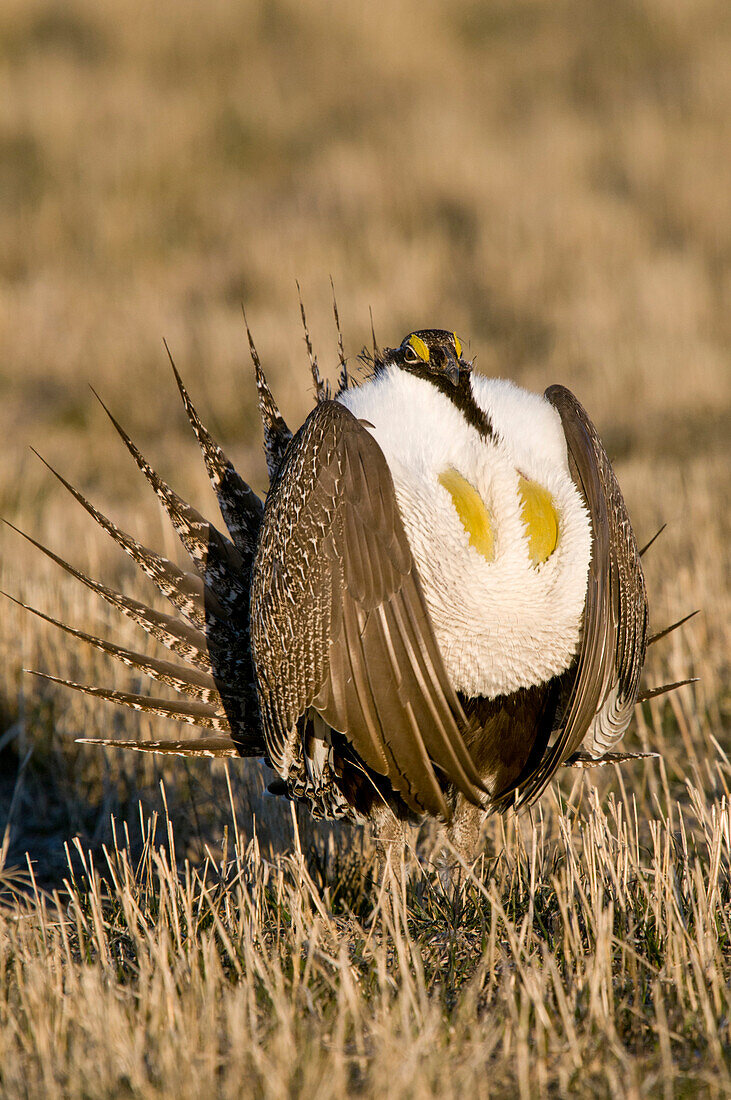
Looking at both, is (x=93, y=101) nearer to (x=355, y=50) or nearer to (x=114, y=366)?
(x=355, y=50)

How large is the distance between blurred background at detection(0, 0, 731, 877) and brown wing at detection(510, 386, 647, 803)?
110cm

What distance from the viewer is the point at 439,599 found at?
74.7 inches

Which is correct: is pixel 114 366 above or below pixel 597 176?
below

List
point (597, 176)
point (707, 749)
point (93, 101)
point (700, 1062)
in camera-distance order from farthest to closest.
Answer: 1. point (93, 101)
2. point (597, 176)
3. point (707, 749)
4. point (700, 1062)

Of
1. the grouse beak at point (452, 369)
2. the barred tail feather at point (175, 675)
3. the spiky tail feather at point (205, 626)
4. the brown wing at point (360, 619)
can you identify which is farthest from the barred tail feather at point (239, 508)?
the grouse beak at point (452, 369)

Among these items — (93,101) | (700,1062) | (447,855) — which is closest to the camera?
(700,1062)

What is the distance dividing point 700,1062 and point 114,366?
7085mm

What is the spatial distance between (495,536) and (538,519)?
89mm

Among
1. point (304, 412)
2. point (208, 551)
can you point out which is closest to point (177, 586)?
point (208, 551)

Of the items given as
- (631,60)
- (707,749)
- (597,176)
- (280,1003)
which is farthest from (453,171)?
(280,1003)

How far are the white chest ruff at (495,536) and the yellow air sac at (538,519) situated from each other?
1 centimetres

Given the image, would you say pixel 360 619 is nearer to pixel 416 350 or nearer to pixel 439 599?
pixel 439 599

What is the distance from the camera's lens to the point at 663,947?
1.89 meters

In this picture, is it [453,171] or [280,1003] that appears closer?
[280,1003]
